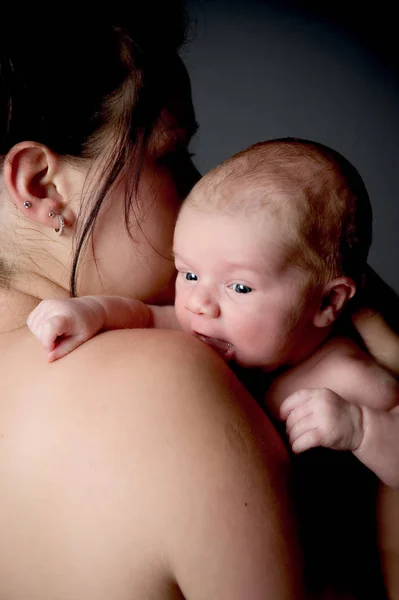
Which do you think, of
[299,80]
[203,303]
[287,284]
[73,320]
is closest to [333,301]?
[287,284]

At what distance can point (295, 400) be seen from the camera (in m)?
0.91

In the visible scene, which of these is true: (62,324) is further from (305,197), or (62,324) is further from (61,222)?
(305,197)

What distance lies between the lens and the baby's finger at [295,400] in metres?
0.90

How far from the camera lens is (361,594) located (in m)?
0.87

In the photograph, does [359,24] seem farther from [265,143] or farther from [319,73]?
[265,143]

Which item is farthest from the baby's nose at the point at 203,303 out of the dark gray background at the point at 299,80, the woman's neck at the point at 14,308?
the dark gray background at the point at 299,80

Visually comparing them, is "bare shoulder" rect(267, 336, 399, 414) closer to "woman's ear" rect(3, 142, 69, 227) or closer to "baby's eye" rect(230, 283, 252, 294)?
"baby's eye" rect(230, 283, 252, 294)

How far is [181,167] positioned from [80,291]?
27 cm

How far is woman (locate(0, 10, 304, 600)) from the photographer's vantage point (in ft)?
2.27

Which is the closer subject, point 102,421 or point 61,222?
point 102,421

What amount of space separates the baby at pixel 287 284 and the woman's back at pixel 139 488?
0.47ft

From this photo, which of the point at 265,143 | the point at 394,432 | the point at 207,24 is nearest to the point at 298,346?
the point at 394,432

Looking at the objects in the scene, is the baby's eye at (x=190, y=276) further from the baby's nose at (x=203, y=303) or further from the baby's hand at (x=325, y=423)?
the baby's hand at (x=325, y=423)

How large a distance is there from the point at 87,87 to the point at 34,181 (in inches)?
6.0
